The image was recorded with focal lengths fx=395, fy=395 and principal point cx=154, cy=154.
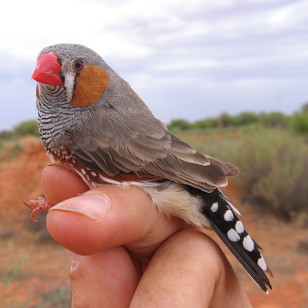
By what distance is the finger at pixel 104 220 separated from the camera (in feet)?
6.64

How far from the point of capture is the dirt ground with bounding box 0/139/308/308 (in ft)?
22.5

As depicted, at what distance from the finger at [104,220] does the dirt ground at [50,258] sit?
4148 millimetres

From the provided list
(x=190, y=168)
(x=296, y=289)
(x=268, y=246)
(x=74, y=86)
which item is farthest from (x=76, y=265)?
(x=268, y=246)

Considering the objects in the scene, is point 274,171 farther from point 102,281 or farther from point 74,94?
point 102,281

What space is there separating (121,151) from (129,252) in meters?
0.69

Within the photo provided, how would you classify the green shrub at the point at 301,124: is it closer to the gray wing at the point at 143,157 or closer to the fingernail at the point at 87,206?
the gray wing at the point at 143,157

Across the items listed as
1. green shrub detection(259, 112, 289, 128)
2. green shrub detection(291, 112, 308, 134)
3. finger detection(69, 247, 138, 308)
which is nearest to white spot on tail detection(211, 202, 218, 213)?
finger detection(69, 247, 138, 308)

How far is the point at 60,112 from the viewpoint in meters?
2.72

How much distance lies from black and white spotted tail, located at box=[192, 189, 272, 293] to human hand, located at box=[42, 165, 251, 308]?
0.45ft

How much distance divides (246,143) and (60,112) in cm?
1082

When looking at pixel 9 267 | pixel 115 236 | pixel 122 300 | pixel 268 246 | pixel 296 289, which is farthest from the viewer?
pixel 268 246

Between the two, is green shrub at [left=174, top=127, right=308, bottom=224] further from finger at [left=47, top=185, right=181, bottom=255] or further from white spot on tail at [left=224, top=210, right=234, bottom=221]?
finger at [left=47, top=185, right=181, bottom=255]

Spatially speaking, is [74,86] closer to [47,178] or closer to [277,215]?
[47,178]

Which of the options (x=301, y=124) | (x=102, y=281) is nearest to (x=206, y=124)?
(x=301, y=124)
